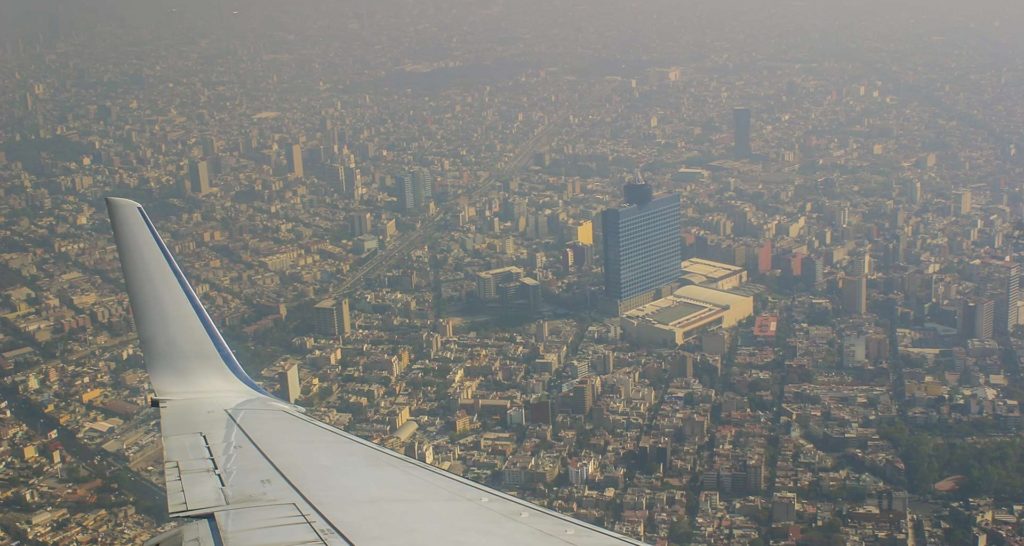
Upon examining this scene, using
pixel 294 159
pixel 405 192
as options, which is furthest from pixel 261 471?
pixel 294 159

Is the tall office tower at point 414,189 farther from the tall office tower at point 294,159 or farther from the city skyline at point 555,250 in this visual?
the tall office tower at point 294,159

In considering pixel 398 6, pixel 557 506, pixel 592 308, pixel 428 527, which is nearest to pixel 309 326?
pixel 592 308

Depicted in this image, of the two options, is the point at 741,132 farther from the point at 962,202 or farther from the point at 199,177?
the point at 199,177

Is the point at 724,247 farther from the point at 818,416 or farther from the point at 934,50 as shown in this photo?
the point at 934,50

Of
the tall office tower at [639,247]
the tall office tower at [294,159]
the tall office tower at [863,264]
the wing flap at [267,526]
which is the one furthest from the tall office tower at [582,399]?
the tall office tower at [294,159]

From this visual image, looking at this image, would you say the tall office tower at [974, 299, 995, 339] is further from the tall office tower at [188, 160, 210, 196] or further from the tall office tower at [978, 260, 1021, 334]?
the tall office tower at [188, 160, 210, 196]
